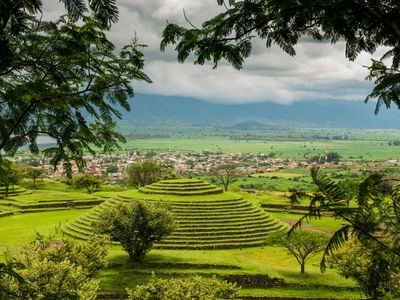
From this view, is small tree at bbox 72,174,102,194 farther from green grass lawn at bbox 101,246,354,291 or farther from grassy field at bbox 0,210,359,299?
green grass lawn at bbox 101,246,354,291

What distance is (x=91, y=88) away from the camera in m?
8.41

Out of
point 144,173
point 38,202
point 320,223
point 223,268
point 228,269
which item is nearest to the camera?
point 228,269

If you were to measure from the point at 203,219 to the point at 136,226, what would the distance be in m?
12.9

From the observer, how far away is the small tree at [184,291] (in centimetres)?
1905

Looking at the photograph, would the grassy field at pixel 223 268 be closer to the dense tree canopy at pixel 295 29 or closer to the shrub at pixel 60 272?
the shrub at pixel 60 272

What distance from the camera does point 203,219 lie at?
4544 cm

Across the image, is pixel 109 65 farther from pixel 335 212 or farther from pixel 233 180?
pixel 233 180

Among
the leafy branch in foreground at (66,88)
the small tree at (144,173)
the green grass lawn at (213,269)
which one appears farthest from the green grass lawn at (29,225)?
the leafy branch in foreground at (66,88)

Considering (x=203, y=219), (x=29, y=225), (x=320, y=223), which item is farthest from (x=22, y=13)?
(x=320, y=223)

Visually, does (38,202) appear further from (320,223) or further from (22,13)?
(22,13)

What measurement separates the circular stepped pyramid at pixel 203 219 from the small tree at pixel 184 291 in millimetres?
19971

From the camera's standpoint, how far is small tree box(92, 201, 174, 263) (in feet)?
111

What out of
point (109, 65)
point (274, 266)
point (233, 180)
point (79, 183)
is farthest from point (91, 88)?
point (233, 180)

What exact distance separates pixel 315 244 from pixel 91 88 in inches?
1178
